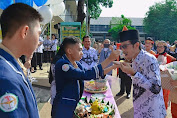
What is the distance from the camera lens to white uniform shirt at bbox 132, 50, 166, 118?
1.81m

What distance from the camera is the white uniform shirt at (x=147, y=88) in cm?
181

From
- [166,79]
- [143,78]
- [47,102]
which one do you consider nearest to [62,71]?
[143,78]

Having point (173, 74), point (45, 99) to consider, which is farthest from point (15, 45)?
point (45, 99)

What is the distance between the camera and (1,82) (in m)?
0.78

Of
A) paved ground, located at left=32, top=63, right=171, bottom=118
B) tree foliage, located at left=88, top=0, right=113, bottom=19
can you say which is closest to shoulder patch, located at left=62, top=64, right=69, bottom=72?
paved ground, located at left=32, top=63, right=171, bottom=118

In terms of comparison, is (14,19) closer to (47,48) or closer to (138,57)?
(138,57)

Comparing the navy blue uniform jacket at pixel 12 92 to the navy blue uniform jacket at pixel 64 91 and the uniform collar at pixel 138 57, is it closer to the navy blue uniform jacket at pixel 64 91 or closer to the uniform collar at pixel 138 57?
the navy blue uniform jacket at pixel 64 91

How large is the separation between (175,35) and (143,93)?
130ft

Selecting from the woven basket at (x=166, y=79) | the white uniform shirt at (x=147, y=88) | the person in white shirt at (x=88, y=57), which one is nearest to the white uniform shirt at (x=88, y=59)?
the person in white shirt at (x=88, y=57)

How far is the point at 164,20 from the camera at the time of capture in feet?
118

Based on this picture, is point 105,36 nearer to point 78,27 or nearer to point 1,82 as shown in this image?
point 78,27

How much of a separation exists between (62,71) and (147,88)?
1.07 metres

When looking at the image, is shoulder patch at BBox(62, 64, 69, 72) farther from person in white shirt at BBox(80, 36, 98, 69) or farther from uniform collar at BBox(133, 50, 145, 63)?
person in white shirt at BBox(80, 36, 98, 69)

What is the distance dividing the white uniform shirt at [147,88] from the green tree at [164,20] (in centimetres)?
3871
